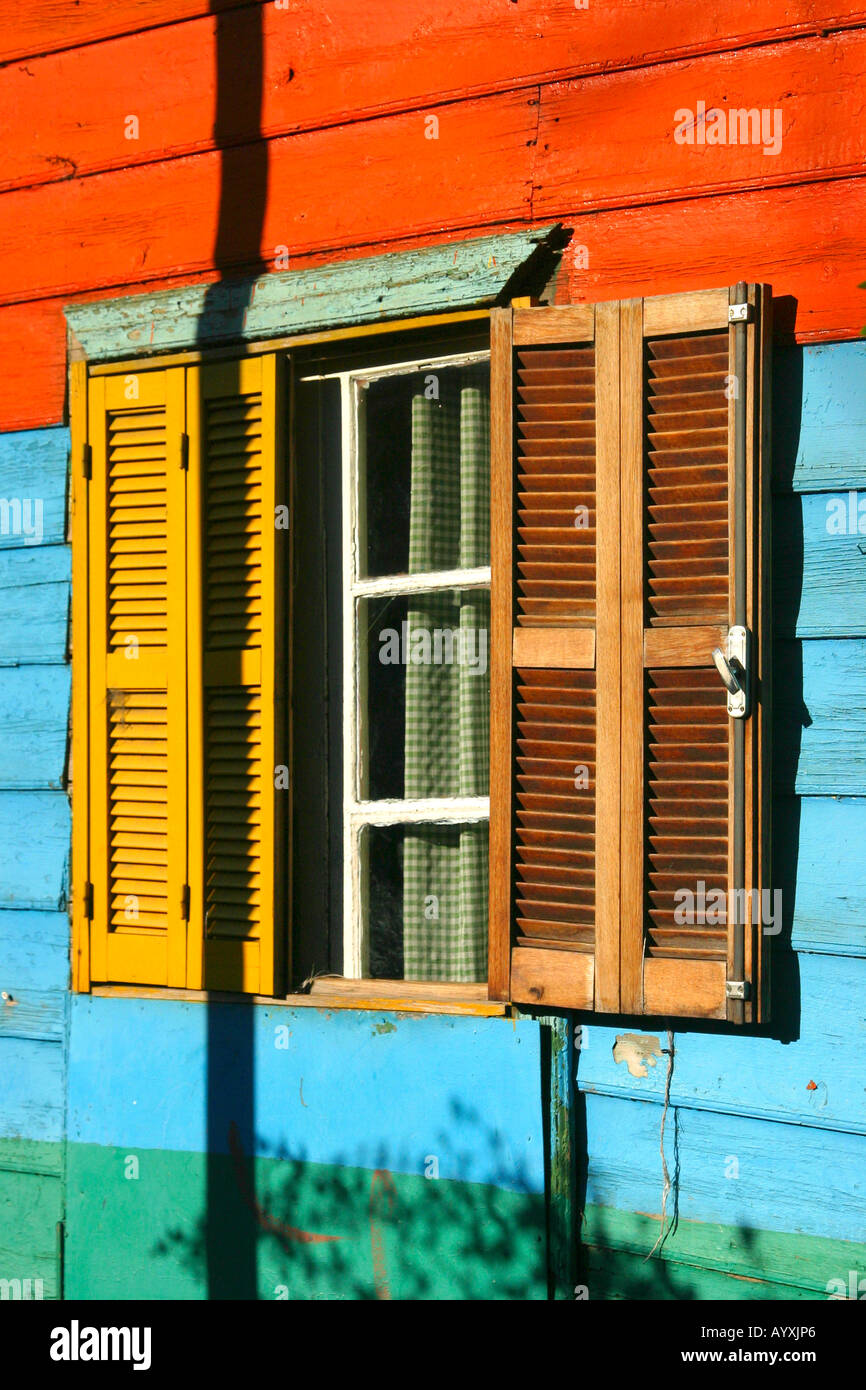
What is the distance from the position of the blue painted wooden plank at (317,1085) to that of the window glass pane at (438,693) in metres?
0.56

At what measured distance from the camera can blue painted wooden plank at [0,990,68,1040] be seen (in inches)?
129

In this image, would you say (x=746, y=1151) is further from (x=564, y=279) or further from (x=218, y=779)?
(x=564, y=279)

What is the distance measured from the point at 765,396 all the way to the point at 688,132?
67cm

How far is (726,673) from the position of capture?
2.46 metres

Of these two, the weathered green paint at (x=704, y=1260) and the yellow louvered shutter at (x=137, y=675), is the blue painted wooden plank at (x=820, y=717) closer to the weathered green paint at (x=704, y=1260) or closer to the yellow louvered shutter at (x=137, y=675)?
the weathered green paint at (x=704, y=1260)

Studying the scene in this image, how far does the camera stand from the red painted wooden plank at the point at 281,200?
296 cm

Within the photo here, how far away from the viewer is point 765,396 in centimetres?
253

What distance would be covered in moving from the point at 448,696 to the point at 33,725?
1.15 m

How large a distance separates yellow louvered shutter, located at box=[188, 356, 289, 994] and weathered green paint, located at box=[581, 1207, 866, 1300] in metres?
0.95

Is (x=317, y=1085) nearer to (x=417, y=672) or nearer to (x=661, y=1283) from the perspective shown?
(x=661, y=1283)

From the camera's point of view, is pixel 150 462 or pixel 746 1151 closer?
pixel 746 1151

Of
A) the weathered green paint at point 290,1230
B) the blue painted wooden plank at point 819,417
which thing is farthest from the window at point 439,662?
the weathered green paint at point 290,1230

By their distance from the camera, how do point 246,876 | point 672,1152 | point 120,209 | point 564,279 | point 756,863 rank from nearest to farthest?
point 756,863
point 672,1152
point 564,279
point 246,876
point 120,209

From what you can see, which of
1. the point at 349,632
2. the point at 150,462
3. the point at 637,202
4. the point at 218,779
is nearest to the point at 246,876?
the point at 218,779
